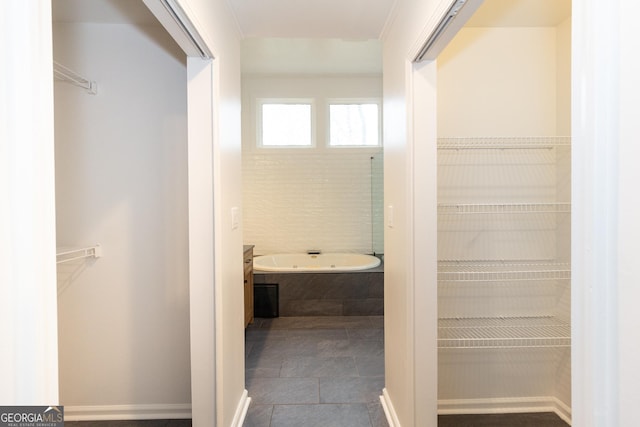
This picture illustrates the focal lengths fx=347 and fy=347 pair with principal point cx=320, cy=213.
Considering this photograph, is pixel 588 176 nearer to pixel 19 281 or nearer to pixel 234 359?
pixel 19 281

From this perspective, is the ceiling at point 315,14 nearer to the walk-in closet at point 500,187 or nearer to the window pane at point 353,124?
the walk-in closet at point 500,187

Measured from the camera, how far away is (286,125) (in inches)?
179

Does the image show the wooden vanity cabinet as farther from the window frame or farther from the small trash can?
the window frame

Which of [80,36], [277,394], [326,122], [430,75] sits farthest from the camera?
[326,122]

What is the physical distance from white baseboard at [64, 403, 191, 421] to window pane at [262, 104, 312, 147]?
322 centimetres

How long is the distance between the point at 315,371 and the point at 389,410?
0.72m

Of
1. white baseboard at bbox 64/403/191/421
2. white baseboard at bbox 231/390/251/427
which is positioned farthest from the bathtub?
white baseboard at bbox 64/403/191/421

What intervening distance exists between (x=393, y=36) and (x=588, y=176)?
165cm

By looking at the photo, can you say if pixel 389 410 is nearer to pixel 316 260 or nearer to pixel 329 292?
Answer: pixel 329 292

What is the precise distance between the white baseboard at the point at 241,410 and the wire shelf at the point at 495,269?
54.7 inches

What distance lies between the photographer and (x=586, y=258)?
55cm

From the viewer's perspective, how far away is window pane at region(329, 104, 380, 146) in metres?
4.56

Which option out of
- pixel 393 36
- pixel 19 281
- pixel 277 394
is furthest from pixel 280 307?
pixel 19 281

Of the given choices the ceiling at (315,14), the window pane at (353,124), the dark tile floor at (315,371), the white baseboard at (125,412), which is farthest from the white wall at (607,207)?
the window pane at (353,124)
